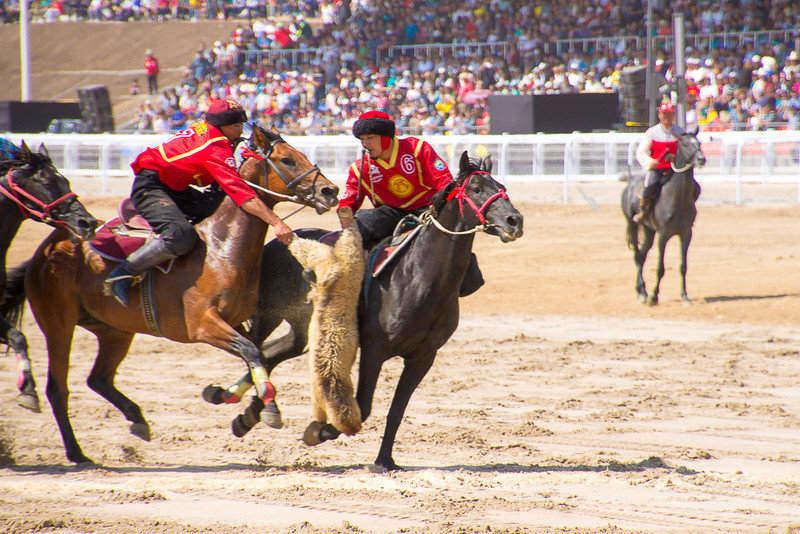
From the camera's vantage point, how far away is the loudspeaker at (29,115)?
28.5 meters

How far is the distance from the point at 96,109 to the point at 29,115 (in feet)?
6.98

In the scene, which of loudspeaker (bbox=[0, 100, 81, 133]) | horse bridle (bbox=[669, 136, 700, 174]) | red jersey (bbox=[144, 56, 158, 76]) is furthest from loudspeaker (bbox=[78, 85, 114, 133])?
horse bridle (bbox=[669, 136, 700, 174])

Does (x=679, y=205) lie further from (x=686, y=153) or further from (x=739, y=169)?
(x=739, y=169)

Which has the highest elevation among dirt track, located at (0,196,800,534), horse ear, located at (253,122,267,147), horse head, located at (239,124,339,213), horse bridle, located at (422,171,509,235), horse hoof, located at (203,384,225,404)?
horse ear, located at (253,122,267,147)

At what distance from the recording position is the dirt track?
510cm

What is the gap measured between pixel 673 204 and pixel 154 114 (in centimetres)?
2328

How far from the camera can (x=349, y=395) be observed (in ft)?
19.0

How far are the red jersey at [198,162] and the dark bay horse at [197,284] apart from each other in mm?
152

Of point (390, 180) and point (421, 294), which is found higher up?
point (390, 180)

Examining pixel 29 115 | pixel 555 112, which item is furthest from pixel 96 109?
pixel 555 112

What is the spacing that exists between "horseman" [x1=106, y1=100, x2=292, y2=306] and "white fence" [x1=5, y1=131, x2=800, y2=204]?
39.9 feet

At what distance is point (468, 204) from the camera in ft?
19.0

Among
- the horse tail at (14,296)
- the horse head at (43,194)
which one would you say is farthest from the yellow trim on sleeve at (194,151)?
the horse tail at (14,296)

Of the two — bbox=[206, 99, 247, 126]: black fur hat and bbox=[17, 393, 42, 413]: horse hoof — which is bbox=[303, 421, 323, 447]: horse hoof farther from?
bbox=[206, 99, 247, 126]: black fur hat
